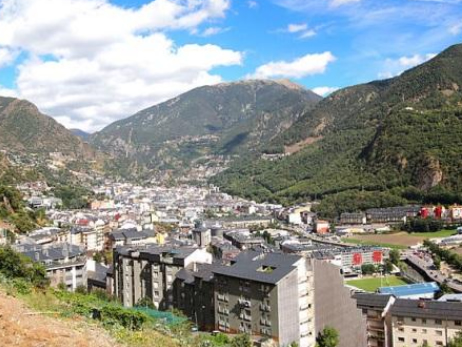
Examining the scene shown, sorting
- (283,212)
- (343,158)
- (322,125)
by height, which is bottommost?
(283,212)

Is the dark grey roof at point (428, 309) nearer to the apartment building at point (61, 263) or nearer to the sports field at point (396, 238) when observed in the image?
the apartment building at point (61, 263)

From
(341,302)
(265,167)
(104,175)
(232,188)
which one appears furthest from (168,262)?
(104,175)

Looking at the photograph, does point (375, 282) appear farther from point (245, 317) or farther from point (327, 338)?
point (245, 317)

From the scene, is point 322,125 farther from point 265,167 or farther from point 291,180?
point 291,180

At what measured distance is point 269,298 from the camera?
20.8 m

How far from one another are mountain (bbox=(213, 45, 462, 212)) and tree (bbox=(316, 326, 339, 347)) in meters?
67.1

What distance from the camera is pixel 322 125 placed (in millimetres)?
170875

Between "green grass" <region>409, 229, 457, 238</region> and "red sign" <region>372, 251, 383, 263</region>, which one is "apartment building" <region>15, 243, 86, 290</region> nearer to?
"red sign" <region>372, 251, 383, 263</region>

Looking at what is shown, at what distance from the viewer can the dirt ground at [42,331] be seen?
8.09m

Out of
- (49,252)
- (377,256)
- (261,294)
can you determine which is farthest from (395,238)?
(261,294)

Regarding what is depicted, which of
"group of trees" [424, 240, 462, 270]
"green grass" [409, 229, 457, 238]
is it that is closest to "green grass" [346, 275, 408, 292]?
"group of trees" [424, 240, 462, 270]

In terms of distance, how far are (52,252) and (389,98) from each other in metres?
125

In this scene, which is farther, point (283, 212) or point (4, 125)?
point (4, 125)

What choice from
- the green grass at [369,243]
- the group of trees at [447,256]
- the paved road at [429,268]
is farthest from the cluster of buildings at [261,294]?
the green grass at [369,243]
